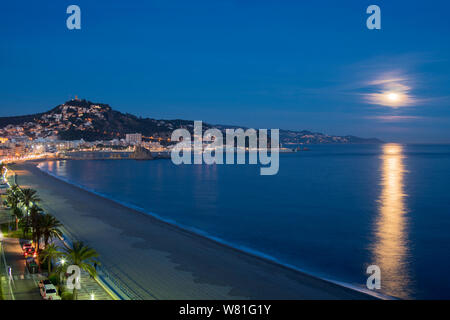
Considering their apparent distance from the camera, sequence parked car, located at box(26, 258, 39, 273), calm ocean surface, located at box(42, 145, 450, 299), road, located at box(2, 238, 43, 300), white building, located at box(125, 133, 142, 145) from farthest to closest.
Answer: white building, located at box(125, 133, 142, 145) < calm ocean surface, located at box(42, 145, 450, 299) < parked car, located at box(26, 258, 39, 273) < road, located at box(2, 238, 43, 300)

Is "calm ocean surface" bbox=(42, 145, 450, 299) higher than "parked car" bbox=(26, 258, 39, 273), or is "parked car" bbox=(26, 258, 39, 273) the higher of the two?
"parked car" bbox=(26, 258, 39, 273)

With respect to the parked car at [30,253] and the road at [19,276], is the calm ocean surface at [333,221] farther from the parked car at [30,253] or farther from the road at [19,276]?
the road at [19,276]

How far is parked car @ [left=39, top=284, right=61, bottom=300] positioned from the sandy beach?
243 cm

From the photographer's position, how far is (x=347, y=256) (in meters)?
19.2

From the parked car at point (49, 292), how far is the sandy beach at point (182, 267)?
2427 millimetres

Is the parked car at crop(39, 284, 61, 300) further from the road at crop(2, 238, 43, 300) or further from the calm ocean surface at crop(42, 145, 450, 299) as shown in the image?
the calm ocean surface at crop(42, 145, 450, 299)

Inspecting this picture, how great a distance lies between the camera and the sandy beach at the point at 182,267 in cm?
1322

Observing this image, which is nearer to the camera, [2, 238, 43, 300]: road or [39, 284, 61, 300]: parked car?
[39, 284, 61, 300]: parked car

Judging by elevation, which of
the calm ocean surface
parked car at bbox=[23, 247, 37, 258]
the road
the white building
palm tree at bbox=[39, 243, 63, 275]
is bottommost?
the calm ocean surface

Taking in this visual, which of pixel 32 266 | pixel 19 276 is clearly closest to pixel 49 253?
pixel 19 276

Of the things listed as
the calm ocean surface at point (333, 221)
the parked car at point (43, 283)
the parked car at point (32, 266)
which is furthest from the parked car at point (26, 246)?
the calm ocean surface at point (333, 221)

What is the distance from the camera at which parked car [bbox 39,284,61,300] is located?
1145 centimetres

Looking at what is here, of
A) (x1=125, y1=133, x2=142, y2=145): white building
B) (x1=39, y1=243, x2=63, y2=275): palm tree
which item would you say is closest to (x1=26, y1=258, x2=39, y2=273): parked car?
(x1=39, y1=243, x2=63, y2=275): palm tree
